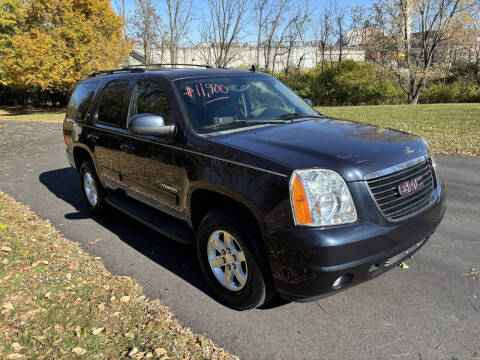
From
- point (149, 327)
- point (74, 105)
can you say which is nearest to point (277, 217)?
point (149, 327)

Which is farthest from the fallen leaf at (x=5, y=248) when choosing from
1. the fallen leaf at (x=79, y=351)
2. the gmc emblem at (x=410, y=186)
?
the gmc emblem at (x=410, y=186)

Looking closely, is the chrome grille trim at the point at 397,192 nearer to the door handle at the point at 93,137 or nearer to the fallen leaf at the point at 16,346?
the fallen leaf at the point at 16,346

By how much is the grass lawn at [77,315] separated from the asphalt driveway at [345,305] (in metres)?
0.18

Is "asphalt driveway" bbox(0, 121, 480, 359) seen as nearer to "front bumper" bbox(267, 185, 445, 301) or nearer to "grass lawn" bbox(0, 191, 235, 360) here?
"grass lawn" bbox(0, 191, 235, 360)

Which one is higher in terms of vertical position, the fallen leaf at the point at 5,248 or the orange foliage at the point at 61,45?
the orange foliage at the point at 61,45

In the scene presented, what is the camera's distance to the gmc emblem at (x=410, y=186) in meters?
2.75

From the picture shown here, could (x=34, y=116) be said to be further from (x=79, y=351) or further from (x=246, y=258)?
(x=246, y=258)

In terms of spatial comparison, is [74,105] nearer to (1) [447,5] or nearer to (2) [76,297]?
(2) [76,297]

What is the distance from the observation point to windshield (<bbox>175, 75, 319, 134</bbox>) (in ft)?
11.5

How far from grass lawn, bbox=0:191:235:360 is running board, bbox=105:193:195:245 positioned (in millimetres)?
596

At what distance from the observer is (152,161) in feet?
12.2

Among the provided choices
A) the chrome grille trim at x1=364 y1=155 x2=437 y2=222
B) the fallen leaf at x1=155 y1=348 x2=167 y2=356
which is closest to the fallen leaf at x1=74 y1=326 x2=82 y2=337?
the fallen leaf at x1=155 y1=348 x2=167 y2=356

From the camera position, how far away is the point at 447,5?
27.5 metres

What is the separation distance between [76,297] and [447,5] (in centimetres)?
3268
